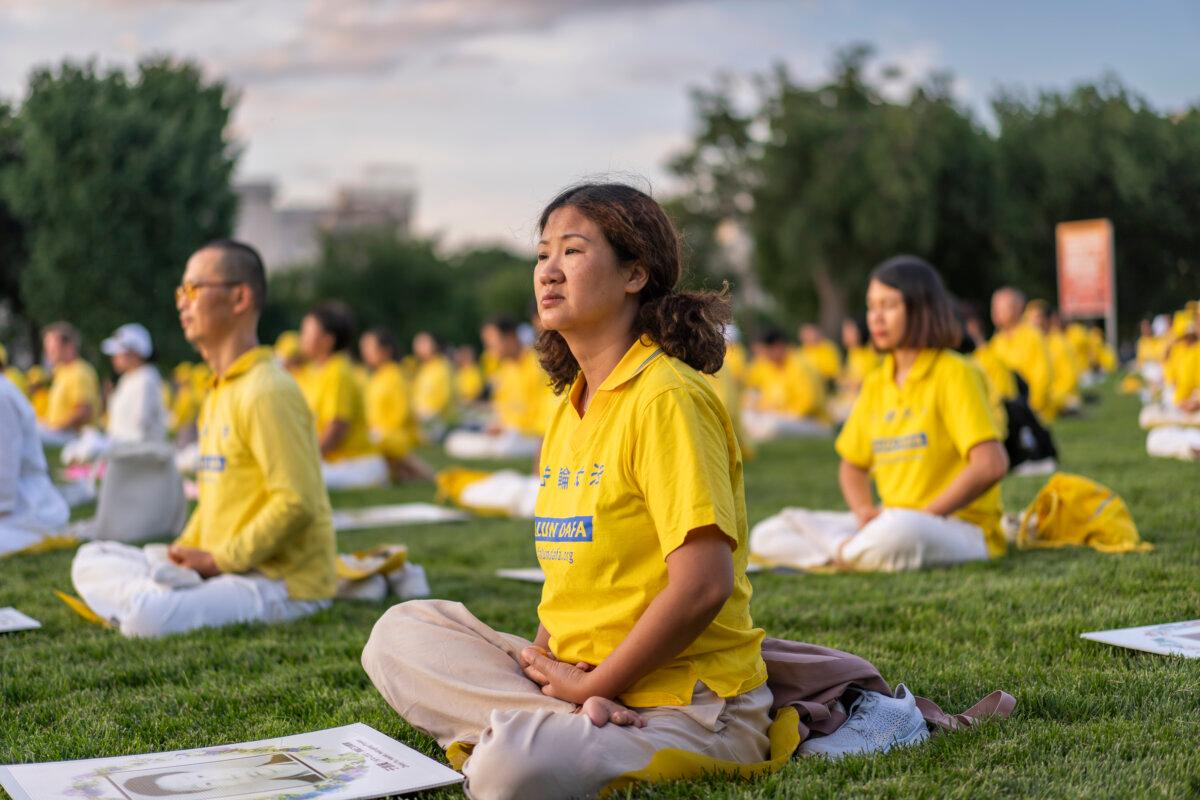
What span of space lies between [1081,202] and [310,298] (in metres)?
40.5

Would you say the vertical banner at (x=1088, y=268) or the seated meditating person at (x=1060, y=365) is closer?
the vertical banner at (x=1088, y=268)

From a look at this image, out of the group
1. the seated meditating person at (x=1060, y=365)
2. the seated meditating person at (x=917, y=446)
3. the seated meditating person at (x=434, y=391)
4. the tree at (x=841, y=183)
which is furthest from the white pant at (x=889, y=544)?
the tree at (x=841, y=183)

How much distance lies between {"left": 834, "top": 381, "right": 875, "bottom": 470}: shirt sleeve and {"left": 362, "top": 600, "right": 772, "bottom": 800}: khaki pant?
3264 millimetres

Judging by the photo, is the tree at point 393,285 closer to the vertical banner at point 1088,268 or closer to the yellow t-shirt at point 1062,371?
the yellow t-shirt at point 1062,371

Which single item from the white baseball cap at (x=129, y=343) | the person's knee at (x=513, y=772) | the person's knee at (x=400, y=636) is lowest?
the person's knee at (x=513, y=772)

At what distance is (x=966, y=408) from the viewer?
229 inches

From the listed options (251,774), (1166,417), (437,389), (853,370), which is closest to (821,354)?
(853,370)

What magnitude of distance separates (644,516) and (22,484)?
209 inches

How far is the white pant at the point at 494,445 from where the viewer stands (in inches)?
584

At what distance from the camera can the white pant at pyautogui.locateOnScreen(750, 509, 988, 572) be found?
230 inches

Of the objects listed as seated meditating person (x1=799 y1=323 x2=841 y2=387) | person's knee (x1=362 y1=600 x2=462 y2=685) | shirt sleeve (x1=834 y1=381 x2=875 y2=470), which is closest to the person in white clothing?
shirt sleeve (x1=834 y1=381 x2=875 y2=470)

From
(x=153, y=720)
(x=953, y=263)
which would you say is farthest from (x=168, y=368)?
(x=153, y=720)

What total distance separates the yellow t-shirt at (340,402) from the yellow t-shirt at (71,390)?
266 centimetres

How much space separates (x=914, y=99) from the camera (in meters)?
35.6
